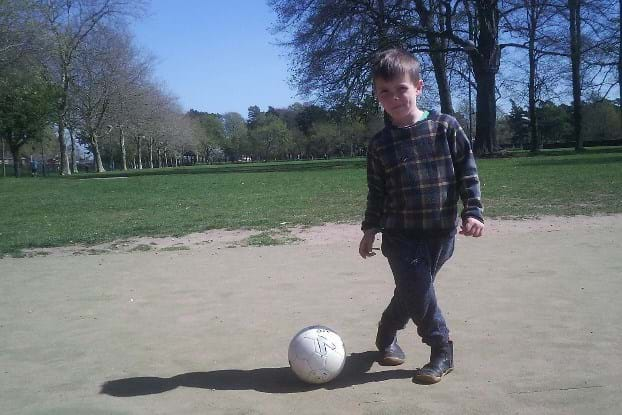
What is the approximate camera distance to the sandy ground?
129 inches

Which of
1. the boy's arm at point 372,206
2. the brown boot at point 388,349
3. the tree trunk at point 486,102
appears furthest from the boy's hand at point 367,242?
the tree trunk at point 486,102

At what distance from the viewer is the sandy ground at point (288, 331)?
3.28 m

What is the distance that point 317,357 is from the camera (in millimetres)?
3467

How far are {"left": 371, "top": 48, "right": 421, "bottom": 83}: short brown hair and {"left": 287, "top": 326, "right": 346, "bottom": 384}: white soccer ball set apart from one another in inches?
63.0

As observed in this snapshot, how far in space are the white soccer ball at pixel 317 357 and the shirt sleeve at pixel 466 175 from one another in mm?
1098

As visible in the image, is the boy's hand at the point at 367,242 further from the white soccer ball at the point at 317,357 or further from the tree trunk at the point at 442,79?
the tree trunk at the point at 442,79

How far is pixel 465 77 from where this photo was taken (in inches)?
1324

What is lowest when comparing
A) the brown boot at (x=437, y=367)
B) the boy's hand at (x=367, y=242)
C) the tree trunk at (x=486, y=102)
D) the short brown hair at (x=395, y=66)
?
the brown boot at (x=437, y=367)

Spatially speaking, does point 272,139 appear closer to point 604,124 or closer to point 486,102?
point 604,124

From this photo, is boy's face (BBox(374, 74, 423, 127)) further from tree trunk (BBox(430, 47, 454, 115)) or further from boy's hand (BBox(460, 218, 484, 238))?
tree trunk (BBox(430, 47, 454, 115))

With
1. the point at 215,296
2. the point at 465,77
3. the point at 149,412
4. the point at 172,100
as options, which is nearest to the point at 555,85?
the point at 465,77

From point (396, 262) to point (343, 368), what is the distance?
0.79 m

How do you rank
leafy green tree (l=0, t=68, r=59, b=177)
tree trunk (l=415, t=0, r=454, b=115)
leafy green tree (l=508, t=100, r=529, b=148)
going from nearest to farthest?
tree trunk (l=415, t=0, r=454, b=115) → leafy green tree (l=0, t=68, r=59, b=177) → leafy green tree (l=508, t=100, r=529, b=148)

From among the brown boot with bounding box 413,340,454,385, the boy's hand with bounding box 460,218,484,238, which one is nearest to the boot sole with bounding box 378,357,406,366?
the brown boot with bounding box 413,340,454,385
